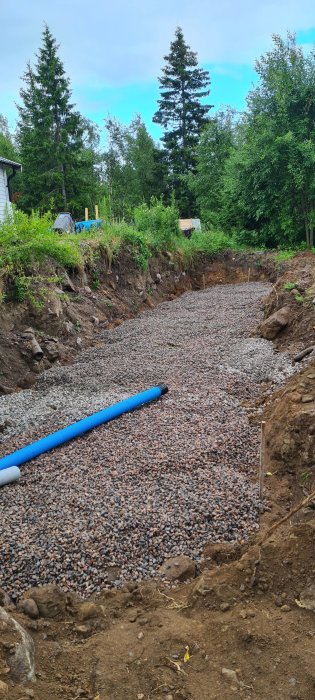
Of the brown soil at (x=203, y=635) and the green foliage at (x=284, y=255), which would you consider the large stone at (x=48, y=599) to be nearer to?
the brown soil at (x=203, y=635)

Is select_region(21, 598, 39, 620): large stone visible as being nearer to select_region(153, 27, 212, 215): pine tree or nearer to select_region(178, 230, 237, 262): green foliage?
select_region(178, 230, 237, 262): green foliage

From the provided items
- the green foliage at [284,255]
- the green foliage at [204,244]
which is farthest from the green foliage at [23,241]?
the green foliage at [284,255]

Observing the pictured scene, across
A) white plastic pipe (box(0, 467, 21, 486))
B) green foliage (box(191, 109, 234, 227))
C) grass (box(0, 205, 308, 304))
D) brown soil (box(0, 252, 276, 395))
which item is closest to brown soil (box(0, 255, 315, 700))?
white plastic pipe (box(0, 467, 21, 486))

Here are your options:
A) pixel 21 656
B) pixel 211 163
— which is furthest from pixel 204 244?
pixel 21 656

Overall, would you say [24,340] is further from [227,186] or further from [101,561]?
[227,186]

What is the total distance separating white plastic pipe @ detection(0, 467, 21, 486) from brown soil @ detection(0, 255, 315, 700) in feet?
4.06

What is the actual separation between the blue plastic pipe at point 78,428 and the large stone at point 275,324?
2.41 metres

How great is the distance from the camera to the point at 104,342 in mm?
7602

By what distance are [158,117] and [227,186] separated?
20.8 m

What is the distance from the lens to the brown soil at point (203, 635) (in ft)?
5.96

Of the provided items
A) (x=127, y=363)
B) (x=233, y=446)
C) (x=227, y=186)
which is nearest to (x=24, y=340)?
(x=127, y=363)

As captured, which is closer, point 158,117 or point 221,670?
point 221,670

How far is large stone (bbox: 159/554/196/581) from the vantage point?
2602 mm

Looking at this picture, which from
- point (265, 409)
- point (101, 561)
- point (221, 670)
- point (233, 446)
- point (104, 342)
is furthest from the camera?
point (104, 342)
